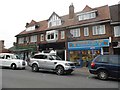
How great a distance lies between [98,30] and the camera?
82.1 ft

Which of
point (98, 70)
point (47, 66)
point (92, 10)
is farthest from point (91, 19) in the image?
point (98, 70)

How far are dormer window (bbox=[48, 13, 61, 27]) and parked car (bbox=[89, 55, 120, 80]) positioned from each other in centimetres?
1914

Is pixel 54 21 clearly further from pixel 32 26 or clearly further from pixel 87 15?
pixel 87 15

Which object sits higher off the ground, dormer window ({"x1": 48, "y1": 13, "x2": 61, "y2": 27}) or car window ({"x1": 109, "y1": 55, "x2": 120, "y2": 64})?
dormer window ({"x1": 48, "y1": 13, "x2": 61, "y2": 27})

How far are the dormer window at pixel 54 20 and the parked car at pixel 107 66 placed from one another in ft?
62.8

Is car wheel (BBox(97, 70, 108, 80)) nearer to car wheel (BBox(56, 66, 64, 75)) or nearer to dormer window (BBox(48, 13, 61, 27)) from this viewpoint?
car wheel (BBox(56, 66, 64, 75))

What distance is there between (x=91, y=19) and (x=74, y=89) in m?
19.2

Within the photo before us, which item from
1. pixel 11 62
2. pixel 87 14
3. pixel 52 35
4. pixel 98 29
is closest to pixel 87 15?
pixel 87 14

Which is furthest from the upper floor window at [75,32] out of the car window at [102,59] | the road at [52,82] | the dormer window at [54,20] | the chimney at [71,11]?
the road at [52,82]

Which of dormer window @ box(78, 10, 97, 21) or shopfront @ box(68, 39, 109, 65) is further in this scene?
dormer window @ box(78, 10, 97, 21)

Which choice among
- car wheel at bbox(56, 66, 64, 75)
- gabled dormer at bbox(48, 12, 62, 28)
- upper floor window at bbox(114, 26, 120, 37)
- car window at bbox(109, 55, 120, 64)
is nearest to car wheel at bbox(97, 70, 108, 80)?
car window at bbox(109, 55, 120, 64)

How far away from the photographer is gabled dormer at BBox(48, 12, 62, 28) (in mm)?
31334

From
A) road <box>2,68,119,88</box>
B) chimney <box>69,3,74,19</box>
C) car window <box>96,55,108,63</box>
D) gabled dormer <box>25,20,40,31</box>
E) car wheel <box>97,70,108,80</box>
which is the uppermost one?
chimney <box>69,3,74,19</box>

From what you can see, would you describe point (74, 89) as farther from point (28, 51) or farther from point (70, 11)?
point (28, 51)
